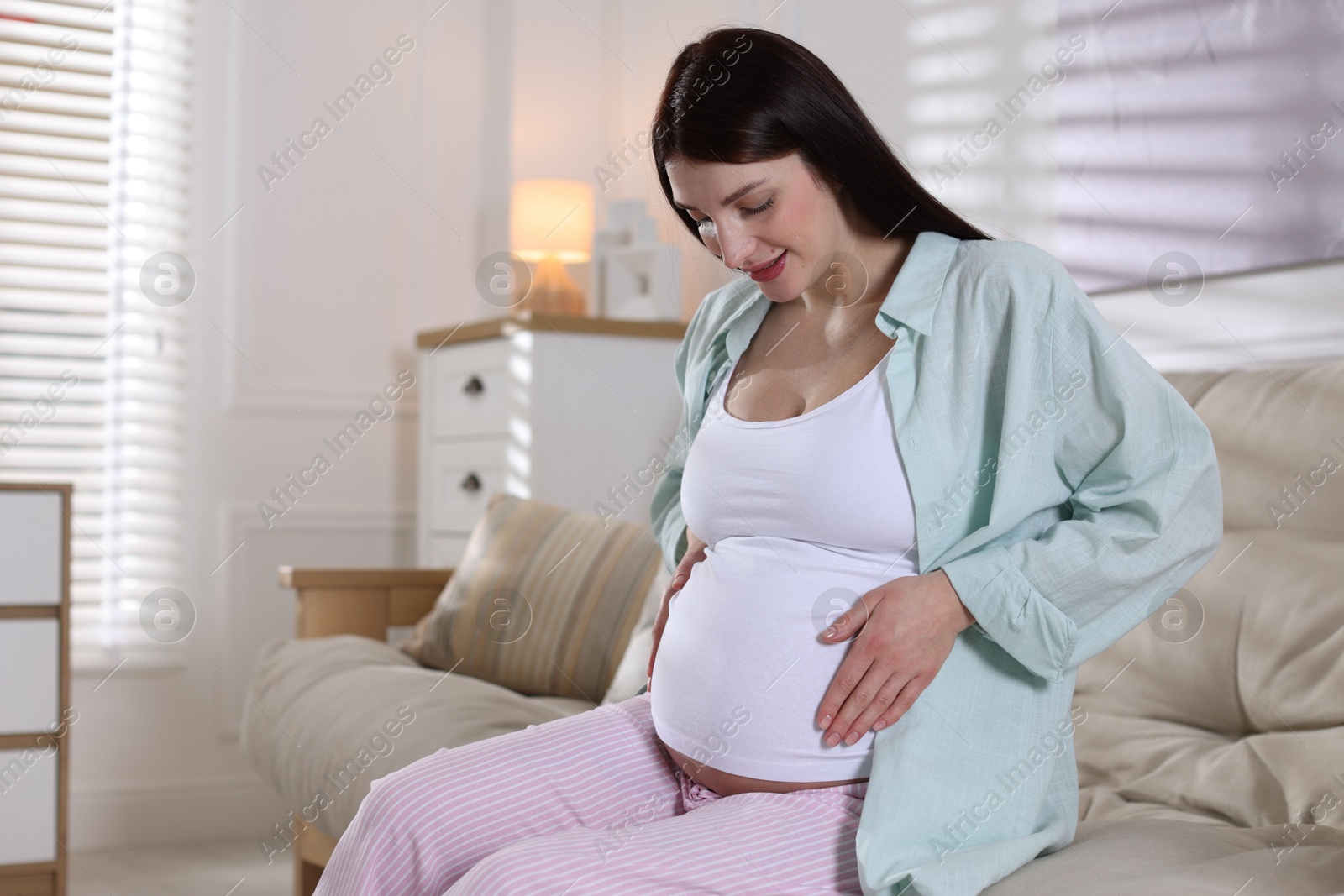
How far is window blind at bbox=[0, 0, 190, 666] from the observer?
284 cm

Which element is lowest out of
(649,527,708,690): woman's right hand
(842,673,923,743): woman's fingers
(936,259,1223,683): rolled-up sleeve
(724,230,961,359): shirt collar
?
(842,673,923,743): woman's fingers

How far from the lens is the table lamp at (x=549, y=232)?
301 centimetres

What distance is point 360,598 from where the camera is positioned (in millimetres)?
2387

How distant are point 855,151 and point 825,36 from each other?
1.52 metres

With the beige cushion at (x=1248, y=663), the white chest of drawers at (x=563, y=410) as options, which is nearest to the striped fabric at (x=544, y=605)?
the white chest of drawers at (x=563, y=410)

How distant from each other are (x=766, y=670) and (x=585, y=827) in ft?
0.68

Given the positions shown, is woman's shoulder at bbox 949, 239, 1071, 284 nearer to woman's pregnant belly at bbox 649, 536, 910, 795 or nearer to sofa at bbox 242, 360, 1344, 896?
woman's pregnant belly at bbox 649, 536, 910, 795

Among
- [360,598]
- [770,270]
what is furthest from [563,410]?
[770,270]

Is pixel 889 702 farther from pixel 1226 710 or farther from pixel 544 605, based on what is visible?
pixel 544 605

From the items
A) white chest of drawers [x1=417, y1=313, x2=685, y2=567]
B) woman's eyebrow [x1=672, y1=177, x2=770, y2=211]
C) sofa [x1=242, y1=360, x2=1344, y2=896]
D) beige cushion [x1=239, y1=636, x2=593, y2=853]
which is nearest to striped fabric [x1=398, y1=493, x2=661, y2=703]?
beige cushion [x1=239, y1=636, x2=593, y2=853]

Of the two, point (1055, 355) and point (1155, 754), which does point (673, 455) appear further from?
point (1155, 754)

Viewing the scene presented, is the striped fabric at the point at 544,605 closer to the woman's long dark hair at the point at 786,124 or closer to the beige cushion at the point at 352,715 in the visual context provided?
the beige cushion at the point at 352,715

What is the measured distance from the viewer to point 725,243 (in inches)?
43.8

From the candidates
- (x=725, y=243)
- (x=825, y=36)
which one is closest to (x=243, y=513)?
(x=825, y=36)
